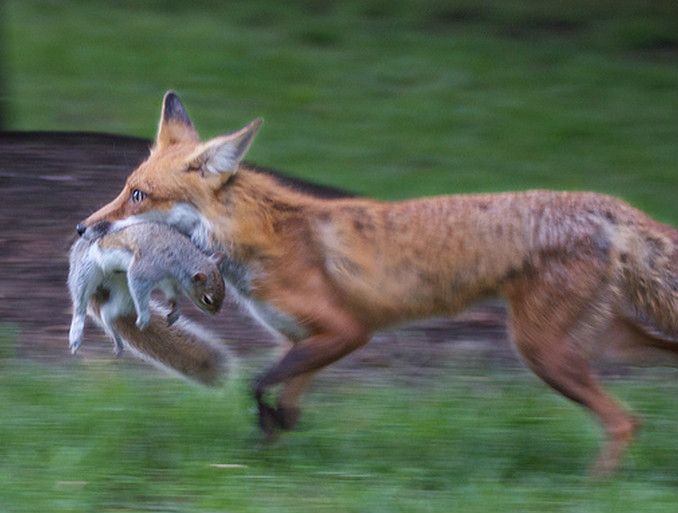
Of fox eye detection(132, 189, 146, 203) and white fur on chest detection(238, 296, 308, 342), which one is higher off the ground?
fox eye detection(132, 189, 146, 203)

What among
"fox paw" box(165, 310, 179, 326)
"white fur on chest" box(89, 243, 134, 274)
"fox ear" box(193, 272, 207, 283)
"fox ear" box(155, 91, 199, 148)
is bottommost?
"fox paw" box(165, 310, 179, 326)

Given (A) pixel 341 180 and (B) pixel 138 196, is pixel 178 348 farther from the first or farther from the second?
(A) pixel 341 180

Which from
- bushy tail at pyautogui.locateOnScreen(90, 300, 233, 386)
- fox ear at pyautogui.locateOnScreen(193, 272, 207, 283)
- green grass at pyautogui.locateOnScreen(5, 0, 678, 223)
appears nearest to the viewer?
fox ear at pyautogui.locateOnScreen(193, 272, 207, 283)

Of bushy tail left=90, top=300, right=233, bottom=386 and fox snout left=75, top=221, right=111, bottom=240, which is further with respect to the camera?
bushy tail left=90, top=300, right=233, bottom=386

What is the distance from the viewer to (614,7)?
1544cm

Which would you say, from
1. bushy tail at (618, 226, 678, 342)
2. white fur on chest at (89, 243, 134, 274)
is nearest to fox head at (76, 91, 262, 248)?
white fur on chest at (89, 243, 134, 274)

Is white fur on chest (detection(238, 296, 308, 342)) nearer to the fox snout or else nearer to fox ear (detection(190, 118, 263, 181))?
fox ear (detection(190, 118, 263, 181))

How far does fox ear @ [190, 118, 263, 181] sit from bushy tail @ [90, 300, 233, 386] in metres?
0.85

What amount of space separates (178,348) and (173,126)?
1318mm

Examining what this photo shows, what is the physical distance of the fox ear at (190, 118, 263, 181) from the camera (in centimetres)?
693

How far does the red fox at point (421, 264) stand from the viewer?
664cm

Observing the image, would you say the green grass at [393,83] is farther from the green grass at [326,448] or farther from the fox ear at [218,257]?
the fox ear at [218,257]

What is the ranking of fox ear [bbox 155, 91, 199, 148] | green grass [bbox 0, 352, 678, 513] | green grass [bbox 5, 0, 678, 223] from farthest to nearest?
green grass [bbox 5, 0, 678, 223], fox ear [bbox 155, 91, 199, 148], green grass [bbox 0, 352, 678, 513]

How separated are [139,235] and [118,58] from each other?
24.5 feet
